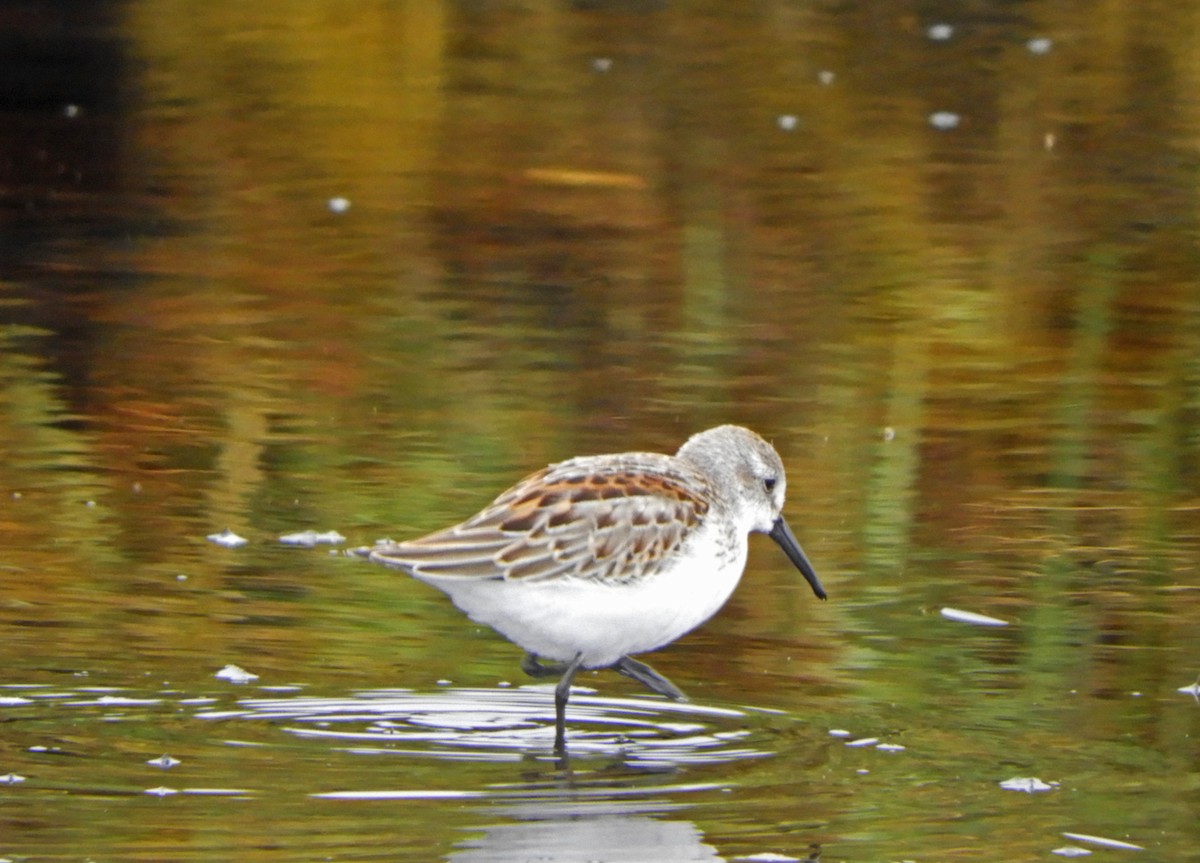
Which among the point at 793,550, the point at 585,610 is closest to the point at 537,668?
the point at 585,610

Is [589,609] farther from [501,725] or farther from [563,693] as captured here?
[501,725]

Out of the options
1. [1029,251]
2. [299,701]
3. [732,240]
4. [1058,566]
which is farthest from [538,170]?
[299,701]

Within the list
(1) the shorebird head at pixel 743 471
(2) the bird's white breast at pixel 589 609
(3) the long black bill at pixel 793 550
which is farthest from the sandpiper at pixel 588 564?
(3) the long black bill at pixel 793 550

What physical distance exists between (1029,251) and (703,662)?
21.2ft

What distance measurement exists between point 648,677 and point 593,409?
338 cm

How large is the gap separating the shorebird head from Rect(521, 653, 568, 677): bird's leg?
2.32 feet

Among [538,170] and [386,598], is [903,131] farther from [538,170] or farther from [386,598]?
[386,598]

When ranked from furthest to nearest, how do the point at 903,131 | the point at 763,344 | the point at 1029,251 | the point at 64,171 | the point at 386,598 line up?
the point at 903,131 → the point at 64,171 → the point at 1029,251 → the point at 763,344 → the point at 386,598

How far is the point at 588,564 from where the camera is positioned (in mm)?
6246

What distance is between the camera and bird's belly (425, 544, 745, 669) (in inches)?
244

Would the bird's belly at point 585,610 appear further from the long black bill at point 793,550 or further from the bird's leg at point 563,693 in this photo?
the long black bill at point 793,550

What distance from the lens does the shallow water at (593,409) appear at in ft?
19.2

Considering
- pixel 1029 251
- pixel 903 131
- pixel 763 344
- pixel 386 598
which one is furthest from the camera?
pixel 903 131

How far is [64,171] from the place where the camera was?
14.5m
